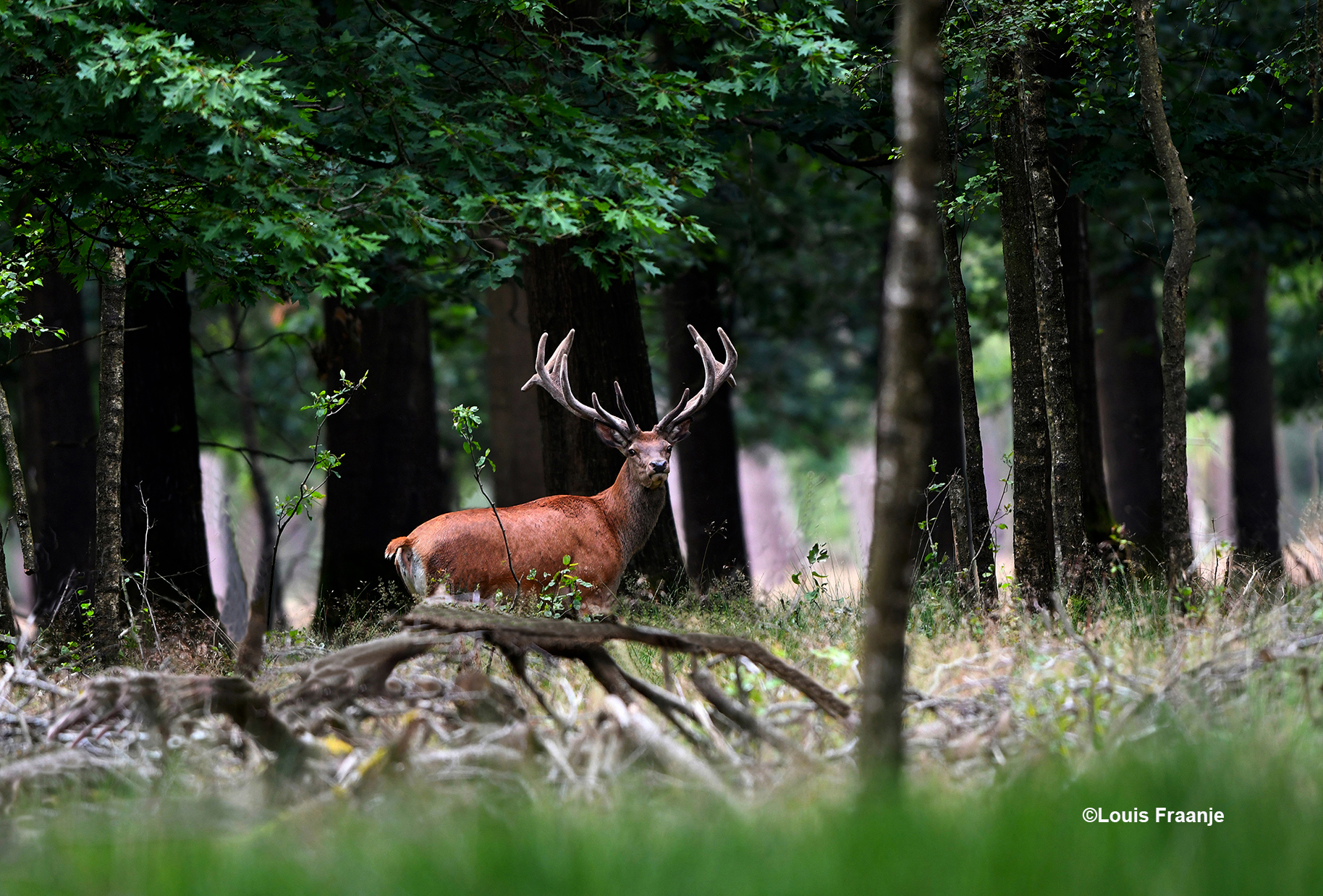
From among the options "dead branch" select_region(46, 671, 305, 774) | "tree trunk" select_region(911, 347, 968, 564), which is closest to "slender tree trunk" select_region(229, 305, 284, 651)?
"dead branch" select_region(46, 671, 305, 774)

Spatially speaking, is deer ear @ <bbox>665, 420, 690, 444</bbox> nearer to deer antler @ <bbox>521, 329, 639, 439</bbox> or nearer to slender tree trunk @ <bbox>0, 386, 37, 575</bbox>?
deer antler @ <bbox>521, 329, 639, 439</bbox>

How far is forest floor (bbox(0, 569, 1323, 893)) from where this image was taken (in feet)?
10.1

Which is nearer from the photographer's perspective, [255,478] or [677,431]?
[677,431]

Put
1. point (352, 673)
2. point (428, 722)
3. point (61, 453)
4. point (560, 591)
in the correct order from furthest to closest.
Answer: point (61, 453) < point (560, 591) < point (352, 673) < point (428, 722)

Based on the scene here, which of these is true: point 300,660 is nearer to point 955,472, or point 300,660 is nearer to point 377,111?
point 377,111

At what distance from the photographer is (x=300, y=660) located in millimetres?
6750

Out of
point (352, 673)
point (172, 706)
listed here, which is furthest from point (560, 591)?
point (172, 706)

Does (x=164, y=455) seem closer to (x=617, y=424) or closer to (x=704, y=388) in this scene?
(x=617, y=424)

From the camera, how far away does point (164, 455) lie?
10.9 metres

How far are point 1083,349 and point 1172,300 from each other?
4.02 metres

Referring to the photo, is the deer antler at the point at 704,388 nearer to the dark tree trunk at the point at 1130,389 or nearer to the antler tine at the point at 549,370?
the antler tine at the point at 549,370

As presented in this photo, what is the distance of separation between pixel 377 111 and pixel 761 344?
677 inches

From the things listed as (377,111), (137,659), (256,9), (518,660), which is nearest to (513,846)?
(518,660)

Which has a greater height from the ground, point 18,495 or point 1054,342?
point 1054,342
